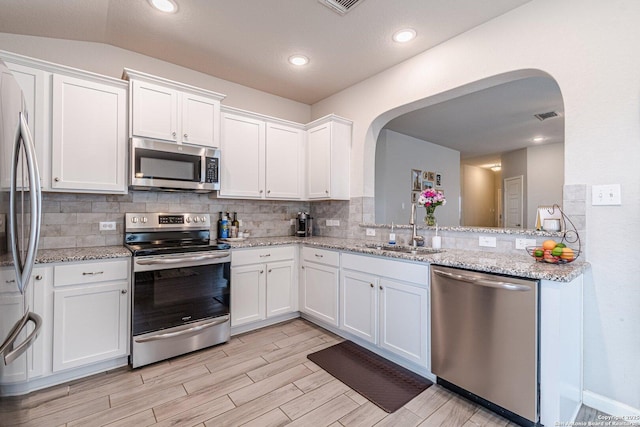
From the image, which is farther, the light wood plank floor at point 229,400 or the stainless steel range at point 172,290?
the stainless steel range at point 172,290

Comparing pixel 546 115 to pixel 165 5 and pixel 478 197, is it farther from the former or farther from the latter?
pixel 165 5

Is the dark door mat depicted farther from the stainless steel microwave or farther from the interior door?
the interior door

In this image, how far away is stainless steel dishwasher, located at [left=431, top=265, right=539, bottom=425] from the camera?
5.29 feet

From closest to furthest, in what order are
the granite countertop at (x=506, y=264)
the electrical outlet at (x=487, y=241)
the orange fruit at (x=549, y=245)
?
1. the granite countertop at (x=506, y=264)
2. the orange fruit at (x=549, y=245)
3. the electrical outlet at (x=487, y=241)

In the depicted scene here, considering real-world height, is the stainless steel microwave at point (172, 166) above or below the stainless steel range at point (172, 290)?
above

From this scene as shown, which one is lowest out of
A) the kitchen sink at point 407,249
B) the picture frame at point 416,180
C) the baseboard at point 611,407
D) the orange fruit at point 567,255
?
the baseboard at point 611,407

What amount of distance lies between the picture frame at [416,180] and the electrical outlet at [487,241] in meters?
3.57

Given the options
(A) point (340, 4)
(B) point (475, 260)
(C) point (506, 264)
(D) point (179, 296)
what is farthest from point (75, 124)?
(C) point (506, 264)

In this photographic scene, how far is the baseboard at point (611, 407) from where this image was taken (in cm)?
173

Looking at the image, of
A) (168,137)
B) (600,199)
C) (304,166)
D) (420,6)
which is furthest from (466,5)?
(168,137)

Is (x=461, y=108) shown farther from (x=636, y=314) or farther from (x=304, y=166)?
(x=636, y=314)

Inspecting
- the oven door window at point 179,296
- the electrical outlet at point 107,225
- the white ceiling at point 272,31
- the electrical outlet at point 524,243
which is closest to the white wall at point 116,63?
the white ceiling at point 272,31

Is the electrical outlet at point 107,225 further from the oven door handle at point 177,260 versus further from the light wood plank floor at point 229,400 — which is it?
the light wood plank floor at point 229,400

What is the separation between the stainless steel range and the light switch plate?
9.08 feet
